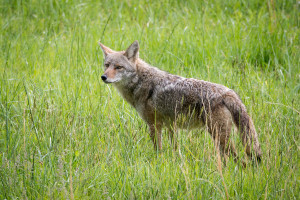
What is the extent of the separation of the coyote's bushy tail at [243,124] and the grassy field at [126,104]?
17cm

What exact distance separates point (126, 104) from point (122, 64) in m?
0.78

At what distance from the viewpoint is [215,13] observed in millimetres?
7887

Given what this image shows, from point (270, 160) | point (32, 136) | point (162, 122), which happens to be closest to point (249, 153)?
point (270, 160)

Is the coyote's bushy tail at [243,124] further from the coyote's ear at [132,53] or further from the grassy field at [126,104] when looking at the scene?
the coyote's ear at [132,53]

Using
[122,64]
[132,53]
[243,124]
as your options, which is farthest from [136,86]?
[243,124]

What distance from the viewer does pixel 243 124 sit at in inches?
163

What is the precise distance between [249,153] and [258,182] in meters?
0.65

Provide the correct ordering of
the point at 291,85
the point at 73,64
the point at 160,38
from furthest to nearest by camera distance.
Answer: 1. the point at 160,38
2. the point at 73,64
3. the point at 291,85

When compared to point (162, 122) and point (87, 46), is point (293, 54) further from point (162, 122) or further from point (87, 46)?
point (87, 46)

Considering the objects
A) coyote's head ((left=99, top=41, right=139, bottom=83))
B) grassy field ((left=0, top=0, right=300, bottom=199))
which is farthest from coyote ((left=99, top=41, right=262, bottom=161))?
grassy field ((left=0, top=0, right=300, bottom=199))

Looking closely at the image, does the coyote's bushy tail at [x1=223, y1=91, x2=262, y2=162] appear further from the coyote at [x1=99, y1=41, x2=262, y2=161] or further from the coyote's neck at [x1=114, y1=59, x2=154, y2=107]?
the coyote's neck at [x1=114, y1=59, x2=154, y2=107]

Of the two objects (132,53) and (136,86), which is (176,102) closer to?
(136,86)

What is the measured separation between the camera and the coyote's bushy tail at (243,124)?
4.02m

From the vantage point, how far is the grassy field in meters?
3.49
